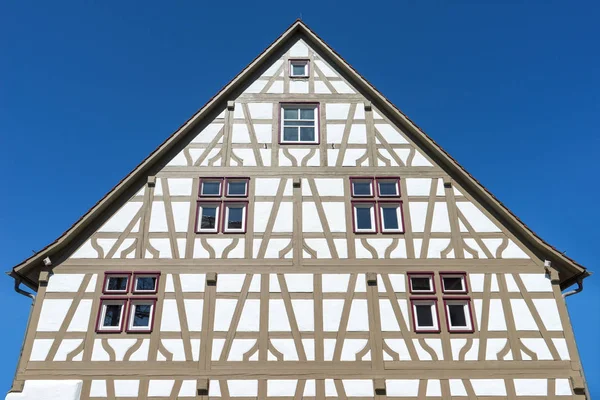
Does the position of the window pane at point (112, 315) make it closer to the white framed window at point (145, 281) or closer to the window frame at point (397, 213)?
the white framed window at point (145, 281)

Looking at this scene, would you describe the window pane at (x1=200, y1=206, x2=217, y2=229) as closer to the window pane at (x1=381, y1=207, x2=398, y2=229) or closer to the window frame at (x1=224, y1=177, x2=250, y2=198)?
the window frame at (x1=224, y1=177, x2=250, y2=198)

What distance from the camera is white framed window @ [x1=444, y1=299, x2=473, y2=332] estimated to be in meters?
12.9

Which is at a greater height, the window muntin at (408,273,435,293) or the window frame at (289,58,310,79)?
the window frame at (289,58,310,79)

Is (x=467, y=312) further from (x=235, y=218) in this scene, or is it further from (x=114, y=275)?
(x=114, y=275)

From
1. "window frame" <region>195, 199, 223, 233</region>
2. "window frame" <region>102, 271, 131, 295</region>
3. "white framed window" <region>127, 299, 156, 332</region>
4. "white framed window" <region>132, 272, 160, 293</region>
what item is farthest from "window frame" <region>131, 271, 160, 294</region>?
"window frame" <region>195, 199, 223, 233</region>

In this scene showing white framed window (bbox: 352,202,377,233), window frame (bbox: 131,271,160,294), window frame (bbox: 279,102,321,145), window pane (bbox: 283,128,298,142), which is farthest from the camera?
window pane (bbox: 283,128,298,142)

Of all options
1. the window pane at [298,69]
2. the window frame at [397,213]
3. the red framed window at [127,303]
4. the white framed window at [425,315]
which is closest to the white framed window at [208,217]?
the red framed window at [127,303]

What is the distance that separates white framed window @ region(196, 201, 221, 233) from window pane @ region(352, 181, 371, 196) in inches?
149

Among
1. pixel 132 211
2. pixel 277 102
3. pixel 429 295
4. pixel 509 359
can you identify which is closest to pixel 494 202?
pixel 429 295

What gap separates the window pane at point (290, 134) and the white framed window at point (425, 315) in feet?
19.2

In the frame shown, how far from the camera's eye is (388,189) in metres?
14.8

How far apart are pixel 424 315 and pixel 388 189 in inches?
143

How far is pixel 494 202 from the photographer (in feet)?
46.6

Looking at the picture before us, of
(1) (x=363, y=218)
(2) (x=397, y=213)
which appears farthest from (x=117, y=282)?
(2) (x=397, y=213)
